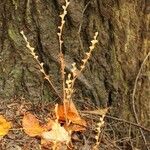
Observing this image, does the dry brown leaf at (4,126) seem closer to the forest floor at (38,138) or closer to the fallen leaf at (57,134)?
the forest floor at (38,138)

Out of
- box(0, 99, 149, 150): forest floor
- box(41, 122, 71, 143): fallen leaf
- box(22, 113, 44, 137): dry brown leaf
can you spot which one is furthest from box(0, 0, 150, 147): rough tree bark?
box(41, 122, 71, 143): fallen leaf

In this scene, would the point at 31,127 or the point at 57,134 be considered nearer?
the point at 57,134

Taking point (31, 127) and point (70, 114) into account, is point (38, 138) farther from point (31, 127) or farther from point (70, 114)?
point (70, 114)

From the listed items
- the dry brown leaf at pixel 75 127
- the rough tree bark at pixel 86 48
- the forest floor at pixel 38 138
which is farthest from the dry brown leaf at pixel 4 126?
the dry brown leaf at pixel 75 127

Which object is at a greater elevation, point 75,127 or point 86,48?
point 86,48

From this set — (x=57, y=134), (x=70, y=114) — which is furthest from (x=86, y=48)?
(x=57, y=134)

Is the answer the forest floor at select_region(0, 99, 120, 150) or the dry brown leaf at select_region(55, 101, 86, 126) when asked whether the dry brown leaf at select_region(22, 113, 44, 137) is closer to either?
the forest floor at select_region(0, 99, 120, 150)

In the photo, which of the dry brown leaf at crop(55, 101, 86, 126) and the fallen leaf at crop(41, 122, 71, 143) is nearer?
the fallen leaf at crop(41, 122, 71, 143)

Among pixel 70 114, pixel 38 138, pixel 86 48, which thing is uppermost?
pixel 86 48
